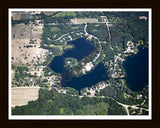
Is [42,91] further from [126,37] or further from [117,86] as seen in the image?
[126,37]

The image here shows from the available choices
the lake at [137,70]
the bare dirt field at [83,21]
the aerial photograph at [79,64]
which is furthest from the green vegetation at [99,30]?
the lake at [137,70]

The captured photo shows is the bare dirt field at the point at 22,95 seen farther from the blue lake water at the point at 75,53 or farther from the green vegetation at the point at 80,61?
the blue lake water at the point at 75,53

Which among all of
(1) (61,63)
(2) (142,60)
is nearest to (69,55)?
(1) (61,63)

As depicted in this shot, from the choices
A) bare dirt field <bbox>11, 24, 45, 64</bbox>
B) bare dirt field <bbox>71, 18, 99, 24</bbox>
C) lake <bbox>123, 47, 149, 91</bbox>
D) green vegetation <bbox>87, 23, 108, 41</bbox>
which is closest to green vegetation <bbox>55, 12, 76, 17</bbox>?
bare dirt field <bbox>71, 18, 99, 24</bbox>

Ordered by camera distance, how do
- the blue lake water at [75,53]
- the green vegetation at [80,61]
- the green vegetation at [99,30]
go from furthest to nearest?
the green vegetation at [99,30] → the blue lake water at [75,53] → the green vegetation at [80,61]

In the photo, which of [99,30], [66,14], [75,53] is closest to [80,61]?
[75,53]

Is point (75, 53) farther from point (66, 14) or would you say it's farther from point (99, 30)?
point (66, 14)

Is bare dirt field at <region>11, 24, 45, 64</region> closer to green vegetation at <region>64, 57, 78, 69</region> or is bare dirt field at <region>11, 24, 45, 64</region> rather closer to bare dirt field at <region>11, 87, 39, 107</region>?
green vegetation at <region>64, 57, 78, 69</region>
